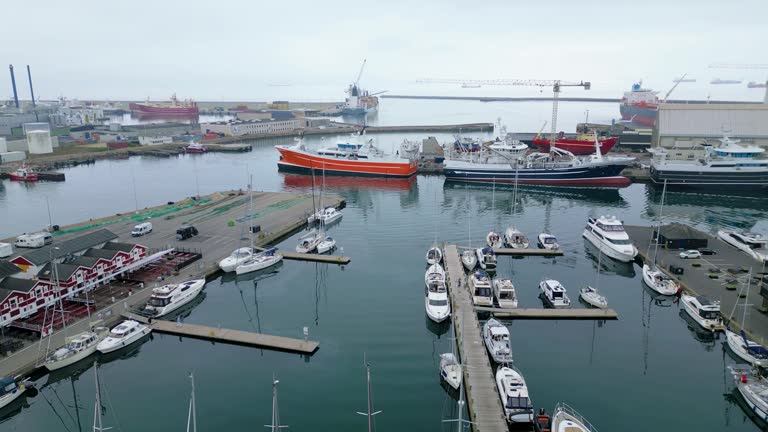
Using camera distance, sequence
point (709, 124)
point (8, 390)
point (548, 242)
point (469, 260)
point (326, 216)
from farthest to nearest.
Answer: point (709, 124)
point (326, 216)
point (548, 242)
point (469, 260)
point (8, 390)

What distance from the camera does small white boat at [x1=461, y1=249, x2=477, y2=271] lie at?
1390 inches

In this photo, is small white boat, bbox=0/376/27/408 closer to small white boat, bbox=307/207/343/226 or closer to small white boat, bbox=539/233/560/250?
small white boat, bbox=307/207/343/226

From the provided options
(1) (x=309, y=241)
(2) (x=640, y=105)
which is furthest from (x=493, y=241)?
(2) (x=640, y=105)

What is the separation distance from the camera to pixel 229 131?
126000 mm

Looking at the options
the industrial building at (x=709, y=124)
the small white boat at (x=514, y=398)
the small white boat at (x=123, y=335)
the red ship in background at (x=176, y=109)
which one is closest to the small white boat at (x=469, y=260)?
the small white boat at (x=514, y=398)

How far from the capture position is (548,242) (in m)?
40.6

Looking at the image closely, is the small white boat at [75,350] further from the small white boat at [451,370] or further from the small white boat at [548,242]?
the small white boat at [548,242]

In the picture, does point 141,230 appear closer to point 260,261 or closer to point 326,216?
point 260,261

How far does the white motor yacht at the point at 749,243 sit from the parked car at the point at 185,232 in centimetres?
4318

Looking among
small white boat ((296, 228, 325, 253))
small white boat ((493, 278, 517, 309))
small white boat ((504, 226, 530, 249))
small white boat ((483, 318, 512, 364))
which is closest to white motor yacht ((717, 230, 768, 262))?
small white boat ((504, 226, 530, 249))

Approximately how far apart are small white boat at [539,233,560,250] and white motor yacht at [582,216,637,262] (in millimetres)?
3299

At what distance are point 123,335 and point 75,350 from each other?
2.17 metres

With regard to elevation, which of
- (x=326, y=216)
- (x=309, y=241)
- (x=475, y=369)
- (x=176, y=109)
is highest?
(x=176, y=109)

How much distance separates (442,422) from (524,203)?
4316cm
